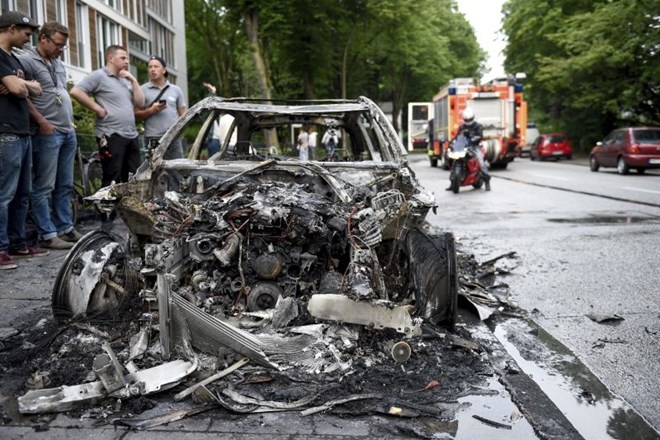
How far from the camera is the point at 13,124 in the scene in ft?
20.6

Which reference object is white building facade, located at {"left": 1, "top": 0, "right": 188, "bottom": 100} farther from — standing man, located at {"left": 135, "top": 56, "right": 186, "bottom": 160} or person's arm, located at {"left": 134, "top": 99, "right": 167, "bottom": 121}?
person's arm, located at {"left": 134, "top": 99, "right": 167, "bottom": 121}

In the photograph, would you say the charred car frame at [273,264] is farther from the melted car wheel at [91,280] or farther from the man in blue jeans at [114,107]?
the man in blue jeans at [114,107]

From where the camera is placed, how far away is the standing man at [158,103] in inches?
312

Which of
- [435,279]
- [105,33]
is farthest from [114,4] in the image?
[435,279]

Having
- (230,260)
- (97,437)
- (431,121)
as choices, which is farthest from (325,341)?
(431,121)

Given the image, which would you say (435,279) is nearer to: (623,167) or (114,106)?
(114,106)

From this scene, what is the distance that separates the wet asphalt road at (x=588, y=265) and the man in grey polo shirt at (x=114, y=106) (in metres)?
4.31

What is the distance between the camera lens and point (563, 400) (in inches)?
138

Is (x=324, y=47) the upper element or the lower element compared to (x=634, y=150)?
upper

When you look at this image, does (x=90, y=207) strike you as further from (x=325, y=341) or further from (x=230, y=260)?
(x=325, y=341)

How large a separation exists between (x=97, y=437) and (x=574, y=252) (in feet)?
20.0

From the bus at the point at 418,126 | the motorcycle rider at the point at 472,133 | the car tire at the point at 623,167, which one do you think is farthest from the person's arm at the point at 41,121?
the bus at the point at 418,126

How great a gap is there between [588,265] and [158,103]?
5214 mm

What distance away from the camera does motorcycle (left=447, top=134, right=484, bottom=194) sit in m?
14.9
